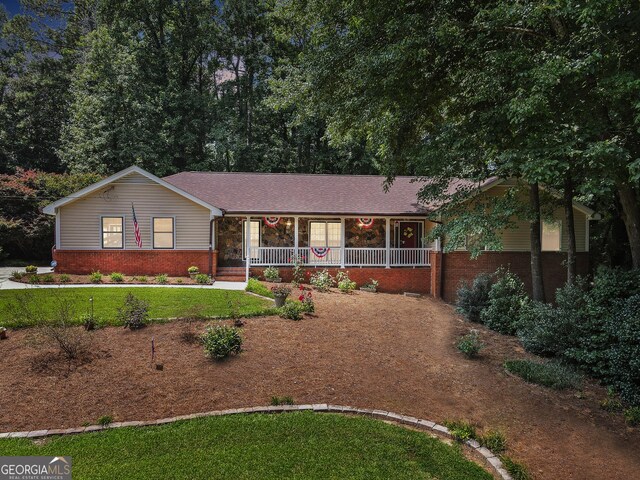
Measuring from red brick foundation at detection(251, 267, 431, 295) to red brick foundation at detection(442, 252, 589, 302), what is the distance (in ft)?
3.11

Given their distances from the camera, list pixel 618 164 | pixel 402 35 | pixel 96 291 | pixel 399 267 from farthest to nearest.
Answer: pixel 399 267 < pixel 96 291 < pixel 402 35 < pixel 618 164

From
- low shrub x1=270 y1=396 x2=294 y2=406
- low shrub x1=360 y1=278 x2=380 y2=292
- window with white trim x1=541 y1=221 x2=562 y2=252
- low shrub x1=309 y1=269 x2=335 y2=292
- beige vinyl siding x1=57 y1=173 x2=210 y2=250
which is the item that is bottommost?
low shrub x1=270 y1=396 x2=294 y2=406

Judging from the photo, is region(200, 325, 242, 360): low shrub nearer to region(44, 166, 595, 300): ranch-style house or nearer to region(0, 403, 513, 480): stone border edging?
region(0, 403, 513, 480): stone border edging

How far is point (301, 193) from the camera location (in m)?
17.7

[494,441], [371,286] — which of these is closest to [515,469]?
[494,441]

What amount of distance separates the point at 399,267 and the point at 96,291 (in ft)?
37.5

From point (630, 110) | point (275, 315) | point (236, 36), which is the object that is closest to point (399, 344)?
point (275, 315)

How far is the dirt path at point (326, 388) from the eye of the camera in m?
5.11

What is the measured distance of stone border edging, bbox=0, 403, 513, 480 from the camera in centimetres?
468

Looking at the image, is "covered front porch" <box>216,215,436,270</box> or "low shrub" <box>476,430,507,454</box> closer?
"low shrub" <box>476,430,507,454</box>

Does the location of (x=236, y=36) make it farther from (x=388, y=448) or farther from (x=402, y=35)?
(x=388, y=448)

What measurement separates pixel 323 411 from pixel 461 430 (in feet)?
6.52

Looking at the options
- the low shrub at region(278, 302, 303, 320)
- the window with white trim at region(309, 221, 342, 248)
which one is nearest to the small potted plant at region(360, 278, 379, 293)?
the window with white trim at region(309, 221, 342, 248)

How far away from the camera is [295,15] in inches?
462
